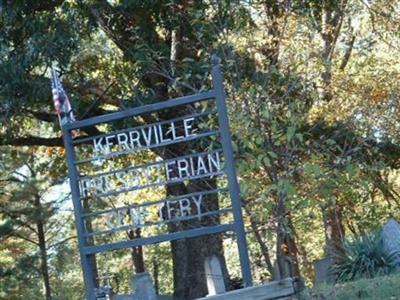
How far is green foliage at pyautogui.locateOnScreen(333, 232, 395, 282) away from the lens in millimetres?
7386

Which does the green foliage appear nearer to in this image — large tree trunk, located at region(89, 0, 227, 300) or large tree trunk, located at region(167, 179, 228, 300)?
large tree trunk, located at region(89, 0, 227, 300)

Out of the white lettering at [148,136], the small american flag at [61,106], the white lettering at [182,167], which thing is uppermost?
the small american flag at [61,106]

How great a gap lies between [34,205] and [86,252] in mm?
13788

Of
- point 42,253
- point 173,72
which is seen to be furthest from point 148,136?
point 42,253

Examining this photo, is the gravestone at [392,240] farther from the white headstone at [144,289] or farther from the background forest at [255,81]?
the white headstone at [144,289]

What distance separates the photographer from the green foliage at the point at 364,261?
291 inches

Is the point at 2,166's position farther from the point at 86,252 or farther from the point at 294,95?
the point at 86,252

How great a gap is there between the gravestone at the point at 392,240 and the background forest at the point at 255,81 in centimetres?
100

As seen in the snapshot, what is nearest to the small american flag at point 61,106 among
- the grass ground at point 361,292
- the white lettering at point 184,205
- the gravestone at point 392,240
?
the white lettering at point 184,205

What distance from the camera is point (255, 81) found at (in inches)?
377

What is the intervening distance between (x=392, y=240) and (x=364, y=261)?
0.49 meters

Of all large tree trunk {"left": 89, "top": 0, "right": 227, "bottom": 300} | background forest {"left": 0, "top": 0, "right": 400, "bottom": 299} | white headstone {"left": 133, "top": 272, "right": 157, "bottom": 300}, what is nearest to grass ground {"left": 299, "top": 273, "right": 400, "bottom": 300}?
white headstone {"left": 133, "top": 272, "right": 157, "bottom": 300}

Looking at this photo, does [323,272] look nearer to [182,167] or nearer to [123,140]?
[182,167]

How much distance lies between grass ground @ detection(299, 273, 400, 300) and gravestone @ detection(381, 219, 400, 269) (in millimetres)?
1889
